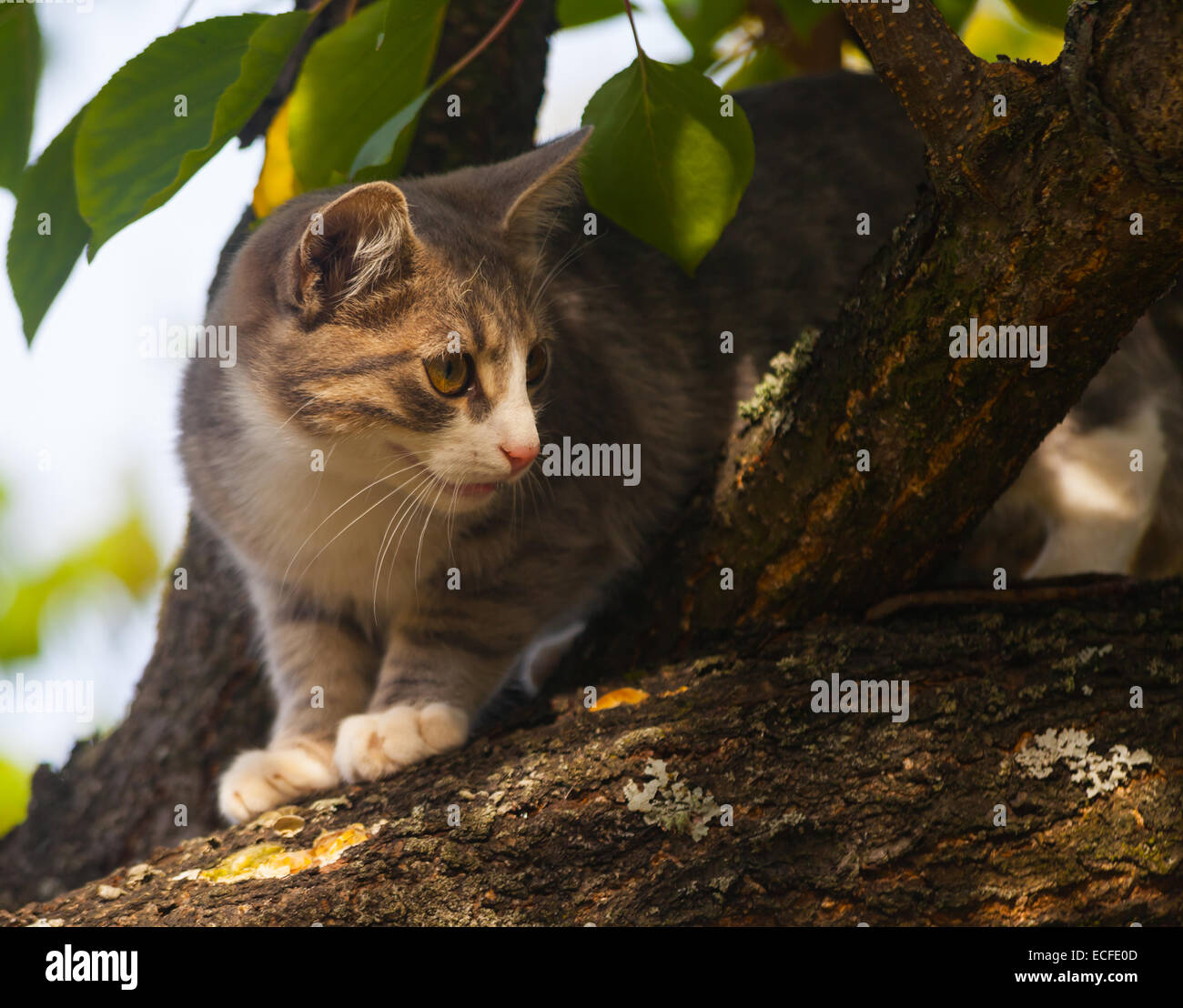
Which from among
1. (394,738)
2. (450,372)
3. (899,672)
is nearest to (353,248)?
(450,372)

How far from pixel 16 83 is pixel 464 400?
3.16 feet

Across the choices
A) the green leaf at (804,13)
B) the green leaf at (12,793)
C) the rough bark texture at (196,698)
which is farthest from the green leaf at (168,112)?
the green leaf at (12,793)

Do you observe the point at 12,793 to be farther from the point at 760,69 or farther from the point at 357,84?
the point at 760,69

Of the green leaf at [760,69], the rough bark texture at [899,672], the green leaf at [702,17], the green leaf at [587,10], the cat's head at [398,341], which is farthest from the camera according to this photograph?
the green leaf at [760,69]

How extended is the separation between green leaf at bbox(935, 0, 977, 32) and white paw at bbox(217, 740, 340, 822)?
88.6 inches

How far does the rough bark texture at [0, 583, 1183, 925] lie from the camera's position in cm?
140

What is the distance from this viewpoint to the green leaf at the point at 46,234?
1.74 metres

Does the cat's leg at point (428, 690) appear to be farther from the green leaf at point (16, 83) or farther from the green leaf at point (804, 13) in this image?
the green leaf at point (804, 13)

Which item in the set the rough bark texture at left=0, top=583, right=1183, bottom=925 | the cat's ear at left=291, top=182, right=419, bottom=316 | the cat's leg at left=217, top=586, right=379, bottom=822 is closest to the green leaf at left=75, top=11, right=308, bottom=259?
the cat's ear at left=291, top=182, right=419, bottom=316

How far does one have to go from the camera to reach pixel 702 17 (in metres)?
2.64

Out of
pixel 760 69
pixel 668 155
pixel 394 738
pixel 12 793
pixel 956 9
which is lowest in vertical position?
pixel 12 793

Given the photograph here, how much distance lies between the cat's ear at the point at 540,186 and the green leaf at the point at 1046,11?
111cm

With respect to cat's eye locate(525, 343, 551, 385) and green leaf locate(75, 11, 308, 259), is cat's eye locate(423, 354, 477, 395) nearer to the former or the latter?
cat's eye locate(525, 343, 551, 385)

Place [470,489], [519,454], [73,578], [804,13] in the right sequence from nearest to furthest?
1. [519,454]
2. [470,489]
3. [804,13]
4. [73,578]
